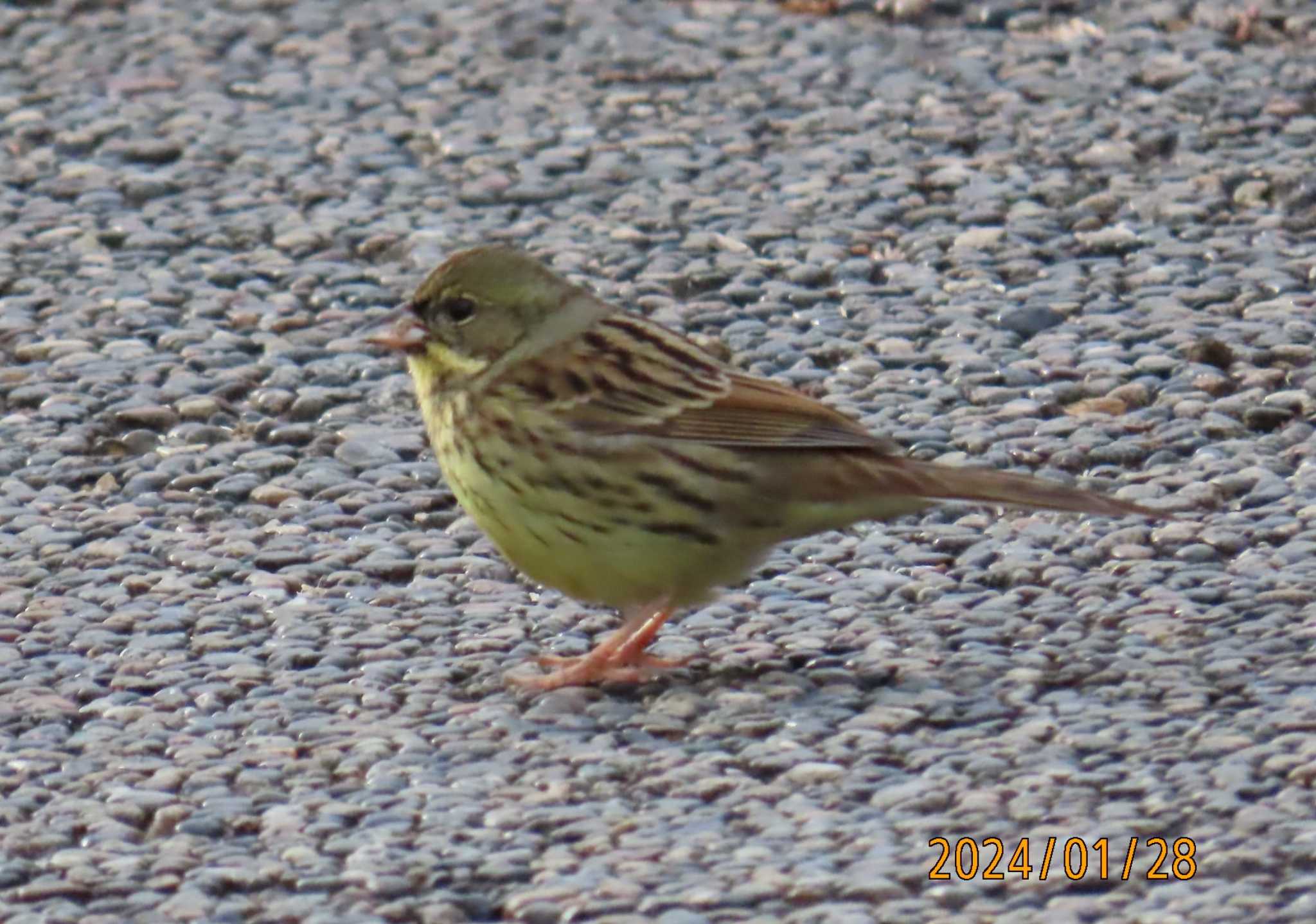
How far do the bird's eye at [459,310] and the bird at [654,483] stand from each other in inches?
11.9

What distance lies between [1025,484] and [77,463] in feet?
9.68

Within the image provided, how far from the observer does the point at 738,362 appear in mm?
8047

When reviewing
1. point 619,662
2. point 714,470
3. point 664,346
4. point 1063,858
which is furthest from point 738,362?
point 1063,858

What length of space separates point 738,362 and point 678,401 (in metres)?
1.77

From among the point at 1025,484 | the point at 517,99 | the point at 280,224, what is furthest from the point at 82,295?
the point at 1025,484

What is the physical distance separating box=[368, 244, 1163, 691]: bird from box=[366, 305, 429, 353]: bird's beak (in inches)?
12.0

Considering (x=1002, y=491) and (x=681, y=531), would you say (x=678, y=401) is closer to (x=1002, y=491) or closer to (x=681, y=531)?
(x=681, y=531)

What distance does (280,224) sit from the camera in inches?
364

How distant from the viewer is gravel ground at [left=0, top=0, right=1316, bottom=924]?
5062mm

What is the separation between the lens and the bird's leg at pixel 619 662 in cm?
602

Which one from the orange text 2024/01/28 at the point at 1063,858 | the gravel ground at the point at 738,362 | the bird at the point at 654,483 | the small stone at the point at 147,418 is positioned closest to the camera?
the orange text 2024/01/28 at the point at 1063,858

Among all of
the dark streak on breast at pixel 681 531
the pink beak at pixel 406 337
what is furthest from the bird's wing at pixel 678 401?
the pink beak at pixel 406 337

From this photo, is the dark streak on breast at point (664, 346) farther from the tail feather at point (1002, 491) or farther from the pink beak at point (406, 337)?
the tail feather at point (1002, 491)

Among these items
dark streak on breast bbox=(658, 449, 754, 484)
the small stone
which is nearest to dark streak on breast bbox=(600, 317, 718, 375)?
dark streak on breast bbox=(658, 449, 754, 484)
